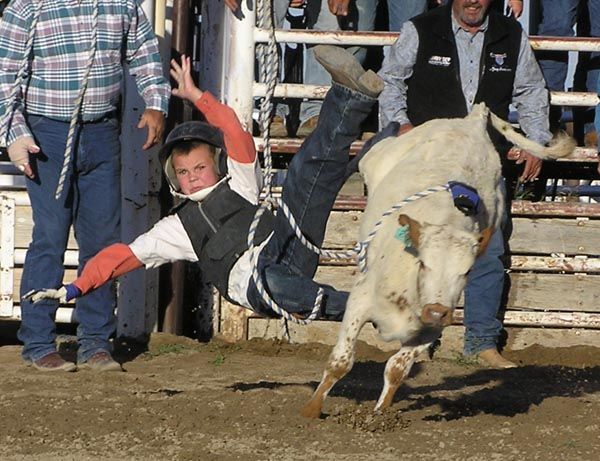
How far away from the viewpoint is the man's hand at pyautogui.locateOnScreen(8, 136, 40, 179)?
7234 mm

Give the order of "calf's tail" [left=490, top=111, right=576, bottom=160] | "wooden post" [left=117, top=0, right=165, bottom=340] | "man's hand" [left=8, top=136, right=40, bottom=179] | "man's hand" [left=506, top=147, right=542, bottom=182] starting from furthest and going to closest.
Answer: "wooden post" [left=117, top=0, right=165, bottom=340], "man's hand" [left=506, top=147, right=542, bottom=182], "man's hand" [left=8, top=136, right=40, bottom=179], "calf's tail" [left=490, top=111, right=576, bottom=160]

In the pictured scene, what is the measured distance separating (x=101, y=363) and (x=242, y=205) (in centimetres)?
164

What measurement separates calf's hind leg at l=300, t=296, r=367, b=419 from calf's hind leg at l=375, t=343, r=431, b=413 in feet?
0.83

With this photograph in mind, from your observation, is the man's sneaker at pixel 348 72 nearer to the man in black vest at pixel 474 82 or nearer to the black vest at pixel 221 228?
the black vest at pixel 221 228

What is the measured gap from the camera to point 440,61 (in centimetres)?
791

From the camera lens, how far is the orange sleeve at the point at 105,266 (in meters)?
6.20

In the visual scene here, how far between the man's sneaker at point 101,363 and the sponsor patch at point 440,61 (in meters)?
2.66

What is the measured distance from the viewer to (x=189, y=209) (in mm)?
6453

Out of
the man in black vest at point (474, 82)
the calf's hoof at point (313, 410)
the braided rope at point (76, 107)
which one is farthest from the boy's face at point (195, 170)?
the man in black vest at point (474, 82)

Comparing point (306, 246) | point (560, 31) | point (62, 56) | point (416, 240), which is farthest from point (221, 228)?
point (560, 31)

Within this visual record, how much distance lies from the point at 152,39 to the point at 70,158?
2.93ft

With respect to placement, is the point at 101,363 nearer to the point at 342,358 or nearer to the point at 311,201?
the point at 311,201

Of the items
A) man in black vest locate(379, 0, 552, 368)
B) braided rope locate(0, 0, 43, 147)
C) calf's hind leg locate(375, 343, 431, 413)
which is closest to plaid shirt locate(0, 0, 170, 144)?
braided rope locate(0, 0, 43, 147)

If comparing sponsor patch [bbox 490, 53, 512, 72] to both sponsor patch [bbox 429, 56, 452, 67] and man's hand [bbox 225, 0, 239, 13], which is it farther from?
man's hand [bbox 225, 0, 239, 13]
